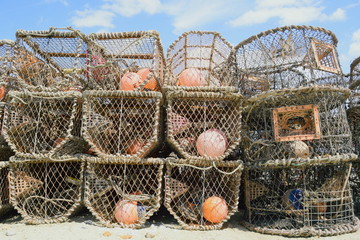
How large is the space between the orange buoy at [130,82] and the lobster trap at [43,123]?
1.76ft

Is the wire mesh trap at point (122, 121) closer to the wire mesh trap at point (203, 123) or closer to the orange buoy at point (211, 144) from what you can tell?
the wire mesh trap at point (203, 123)

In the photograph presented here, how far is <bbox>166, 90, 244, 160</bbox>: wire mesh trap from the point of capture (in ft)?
10.7

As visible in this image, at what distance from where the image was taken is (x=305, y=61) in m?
3.35

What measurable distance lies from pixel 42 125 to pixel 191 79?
74.9 inches

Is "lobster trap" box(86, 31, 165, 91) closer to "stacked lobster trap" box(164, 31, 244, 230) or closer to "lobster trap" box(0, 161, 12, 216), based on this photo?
"stacked lobster trap" box(164, 31, 244, 230)

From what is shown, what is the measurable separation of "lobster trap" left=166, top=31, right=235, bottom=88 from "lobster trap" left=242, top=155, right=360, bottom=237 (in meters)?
1.23

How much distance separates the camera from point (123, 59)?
12.3ft

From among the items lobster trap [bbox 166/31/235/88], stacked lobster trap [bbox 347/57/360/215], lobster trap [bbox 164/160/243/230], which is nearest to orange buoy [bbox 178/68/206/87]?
lobster trap [bbox 166/31/235/88]

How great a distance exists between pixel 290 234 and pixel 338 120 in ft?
4.64

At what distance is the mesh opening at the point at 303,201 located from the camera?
3.14 meters

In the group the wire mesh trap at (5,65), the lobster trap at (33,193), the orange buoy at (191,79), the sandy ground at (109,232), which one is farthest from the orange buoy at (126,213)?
the wire mesh trap at (5,65)

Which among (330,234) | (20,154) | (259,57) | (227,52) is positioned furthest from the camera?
(227,52)

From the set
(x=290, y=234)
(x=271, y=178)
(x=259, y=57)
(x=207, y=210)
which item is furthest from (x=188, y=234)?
(x=259, y=57)

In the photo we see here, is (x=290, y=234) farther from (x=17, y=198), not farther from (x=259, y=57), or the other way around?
(x=17, y=198)
